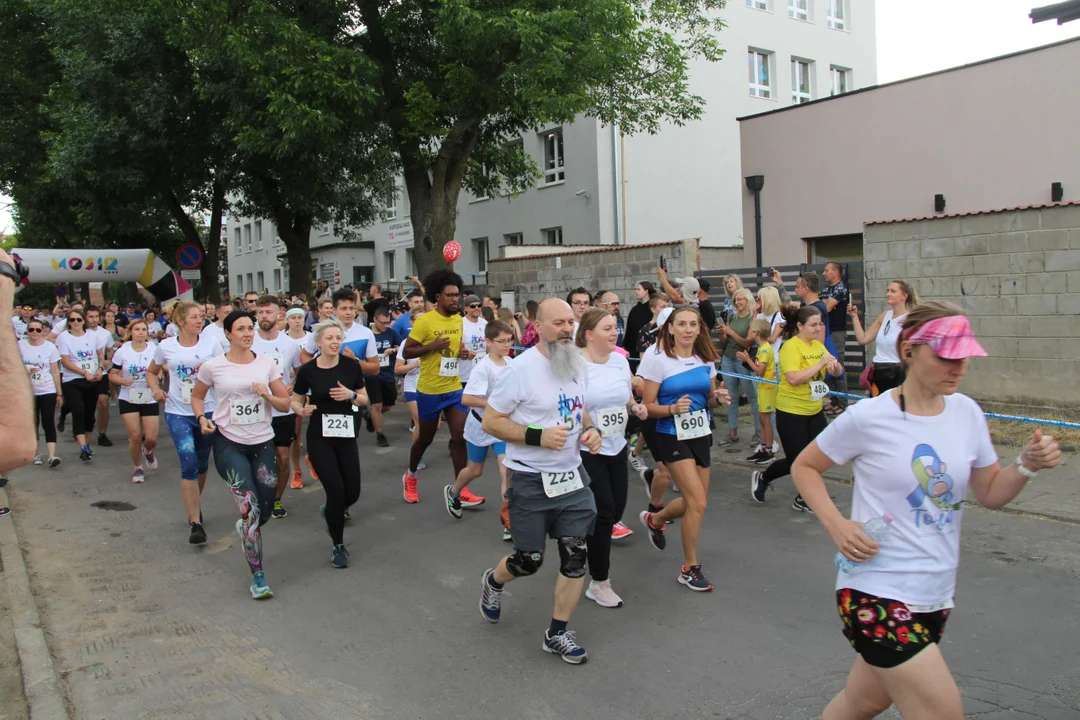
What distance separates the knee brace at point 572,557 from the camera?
14.6 ft

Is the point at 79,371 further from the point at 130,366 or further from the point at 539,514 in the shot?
the point at 539,514

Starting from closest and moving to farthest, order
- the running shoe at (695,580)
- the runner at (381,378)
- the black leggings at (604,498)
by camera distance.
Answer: the black leggings at (604,498) < the running shoe at (695,580) < the runner at (381,378)

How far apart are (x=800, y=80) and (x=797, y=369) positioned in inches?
1067

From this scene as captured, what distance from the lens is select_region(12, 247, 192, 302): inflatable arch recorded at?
2258 cm

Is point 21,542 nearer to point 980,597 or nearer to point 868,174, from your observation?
point 980,597

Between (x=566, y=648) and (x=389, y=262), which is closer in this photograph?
(x=566, y=648)

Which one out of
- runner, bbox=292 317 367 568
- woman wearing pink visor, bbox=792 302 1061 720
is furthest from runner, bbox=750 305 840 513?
woman wearing pink visor, bbox=792 302 1061 720

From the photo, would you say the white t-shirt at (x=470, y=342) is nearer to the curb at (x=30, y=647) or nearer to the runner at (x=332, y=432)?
the runner at (x=332, y=432)

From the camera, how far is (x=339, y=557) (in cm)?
628

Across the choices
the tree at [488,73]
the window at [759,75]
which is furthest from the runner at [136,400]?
the window at [759,75]

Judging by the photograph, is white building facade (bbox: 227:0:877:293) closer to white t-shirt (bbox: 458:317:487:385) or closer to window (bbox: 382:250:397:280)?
window (bbox: 382:250:397:280)

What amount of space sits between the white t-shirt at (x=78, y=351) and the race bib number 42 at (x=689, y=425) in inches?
345

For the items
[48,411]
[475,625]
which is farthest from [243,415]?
[48,411]

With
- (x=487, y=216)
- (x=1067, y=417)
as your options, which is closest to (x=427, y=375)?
(x=1067, y=417)
